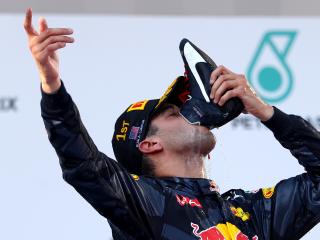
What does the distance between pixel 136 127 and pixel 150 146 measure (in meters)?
0.06

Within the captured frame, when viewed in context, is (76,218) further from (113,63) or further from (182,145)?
(182,145)

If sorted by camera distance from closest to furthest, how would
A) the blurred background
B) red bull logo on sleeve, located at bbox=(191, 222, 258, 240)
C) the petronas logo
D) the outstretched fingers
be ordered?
1. the outstretched fingers
2. red bull logo on sleeve, located at bbox=(191, 222, 258, 240)
3. the blurred background
4. the petronas logo

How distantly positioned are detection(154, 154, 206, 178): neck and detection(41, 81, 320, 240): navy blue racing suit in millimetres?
50

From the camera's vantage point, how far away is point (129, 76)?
9.70ft

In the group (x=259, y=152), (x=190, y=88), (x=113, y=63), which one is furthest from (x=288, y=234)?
(x=113, y=63)

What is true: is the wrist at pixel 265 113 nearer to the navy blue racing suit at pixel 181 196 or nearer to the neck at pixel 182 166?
the navy blue racing suit at pixel 181 196

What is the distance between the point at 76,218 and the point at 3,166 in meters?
0.25

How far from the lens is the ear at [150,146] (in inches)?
91.3

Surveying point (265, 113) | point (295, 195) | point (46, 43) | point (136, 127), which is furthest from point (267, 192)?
point (46, 43)

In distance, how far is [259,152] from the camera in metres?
2.96

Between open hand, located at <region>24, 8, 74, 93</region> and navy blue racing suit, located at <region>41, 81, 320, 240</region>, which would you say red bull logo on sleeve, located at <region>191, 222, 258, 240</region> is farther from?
open hand, located at <region>24, 8, 74, 93</region>

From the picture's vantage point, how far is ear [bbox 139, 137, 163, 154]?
232cm

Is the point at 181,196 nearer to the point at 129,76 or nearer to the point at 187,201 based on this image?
the point at 187,201

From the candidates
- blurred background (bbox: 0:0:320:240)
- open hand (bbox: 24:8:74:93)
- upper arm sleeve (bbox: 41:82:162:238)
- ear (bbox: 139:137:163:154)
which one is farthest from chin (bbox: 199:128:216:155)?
blurred background (bbox: 0:0:320:240)
